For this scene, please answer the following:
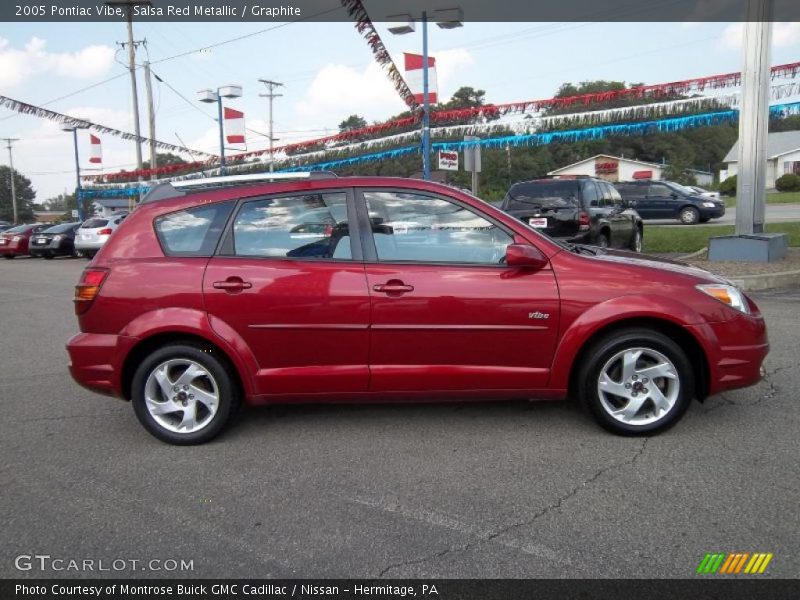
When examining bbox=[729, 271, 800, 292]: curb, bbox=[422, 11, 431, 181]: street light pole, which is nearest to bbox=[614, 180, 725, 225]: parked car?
bbox=[422, 11, 431, 181]: street light pole

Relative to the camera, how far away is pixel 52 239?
23.2m

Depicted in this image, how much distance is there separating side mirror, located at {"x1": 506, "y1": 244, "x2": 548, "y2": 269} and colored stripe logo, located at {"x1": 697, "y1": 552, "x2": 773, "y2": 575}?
1.84m

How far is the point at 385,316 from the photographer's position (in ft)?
13.1

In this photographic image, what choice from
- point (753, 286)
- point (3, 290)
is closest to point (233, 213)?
point (753, 286)

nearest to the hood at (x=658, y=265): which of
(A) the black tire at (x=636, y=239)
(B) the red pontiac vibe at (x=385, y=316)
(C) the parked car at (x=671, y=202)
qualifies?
(B) the red pontiac vibe at (x=385, y=316)

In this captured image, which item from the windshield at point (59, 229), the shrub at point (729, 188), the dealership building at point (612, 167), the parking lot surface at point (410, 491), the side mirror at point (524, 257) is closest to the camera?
the parking lot surface at point (410, 491)

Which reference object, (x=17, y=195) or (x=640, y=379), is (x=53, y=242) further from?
(x=17, y=195)

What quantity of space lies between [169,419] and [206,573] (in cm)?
160

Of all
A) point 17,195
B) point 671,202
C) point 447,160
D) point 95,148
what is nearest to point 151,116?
point 95,148

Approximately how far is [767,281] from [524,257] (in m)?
7.81

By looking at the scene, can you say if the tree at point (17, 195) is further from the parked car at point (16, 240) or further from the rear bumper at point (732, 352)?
the rear bumper at point (732, 352)

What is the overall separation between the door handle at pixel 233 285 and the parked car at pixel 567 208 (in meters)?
7.81

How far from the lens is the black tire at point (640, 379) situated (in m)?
3.99

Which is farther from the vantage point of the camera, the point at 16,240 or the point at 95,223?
the point at 16,240
